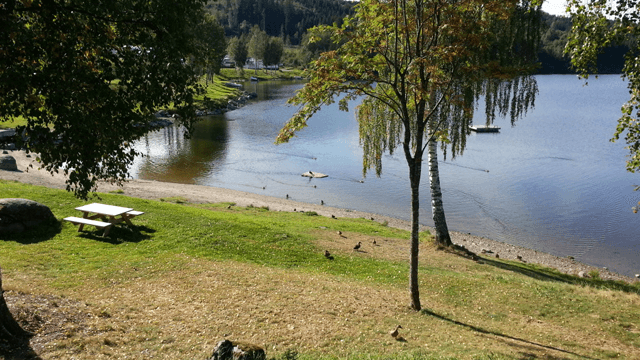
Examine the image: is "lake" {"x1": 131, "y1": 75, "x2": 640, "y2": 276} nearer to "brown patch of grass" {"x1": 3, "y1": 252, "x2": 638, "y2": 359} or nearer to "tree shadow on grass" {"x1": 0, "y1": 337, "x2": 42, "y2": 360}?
"brown patch of grass" {"x1": 3, "y1": 252, "x2": 638, "y2": 359}

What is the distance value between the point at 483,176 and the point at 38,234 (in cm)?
3666

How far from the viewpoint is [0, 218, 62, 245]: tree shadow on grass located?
1504 cm

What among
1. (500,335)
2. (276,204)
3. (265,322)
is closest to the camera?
(265,322)

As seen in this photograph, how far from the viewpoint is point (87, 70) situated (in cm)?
787

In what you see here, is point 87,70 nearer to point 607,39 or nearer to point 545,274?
point 607,39

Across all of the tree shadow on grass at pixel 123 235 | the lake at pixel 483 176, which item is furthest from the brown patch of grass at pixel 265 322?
the lake at pixel 483 176

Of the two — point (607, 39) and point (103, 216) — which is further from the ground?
point (607, 39)

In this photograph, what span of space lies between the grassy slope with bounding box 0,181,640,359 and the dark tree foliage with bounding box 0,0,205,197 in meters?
3.96

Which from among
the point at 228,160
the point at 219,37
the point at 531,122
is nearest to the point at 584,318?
the point at 228,160

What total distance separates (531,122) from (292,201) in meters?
53.4

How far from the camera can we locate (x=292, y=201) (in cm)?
3334

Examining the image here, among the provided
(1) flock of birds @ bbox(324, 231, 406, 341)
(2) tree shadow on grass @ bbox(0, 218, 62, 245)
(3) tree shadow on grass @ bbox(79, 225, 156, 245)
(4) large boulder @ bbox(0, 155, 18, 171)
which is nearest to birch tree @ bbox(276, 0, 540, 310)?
(1) flock of birds @ bbox(324, 231, 406, 341)

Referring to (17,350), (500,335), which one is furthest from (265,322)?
(500,335)

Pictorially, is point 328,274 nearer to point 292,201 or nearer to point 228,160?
point 292,201
